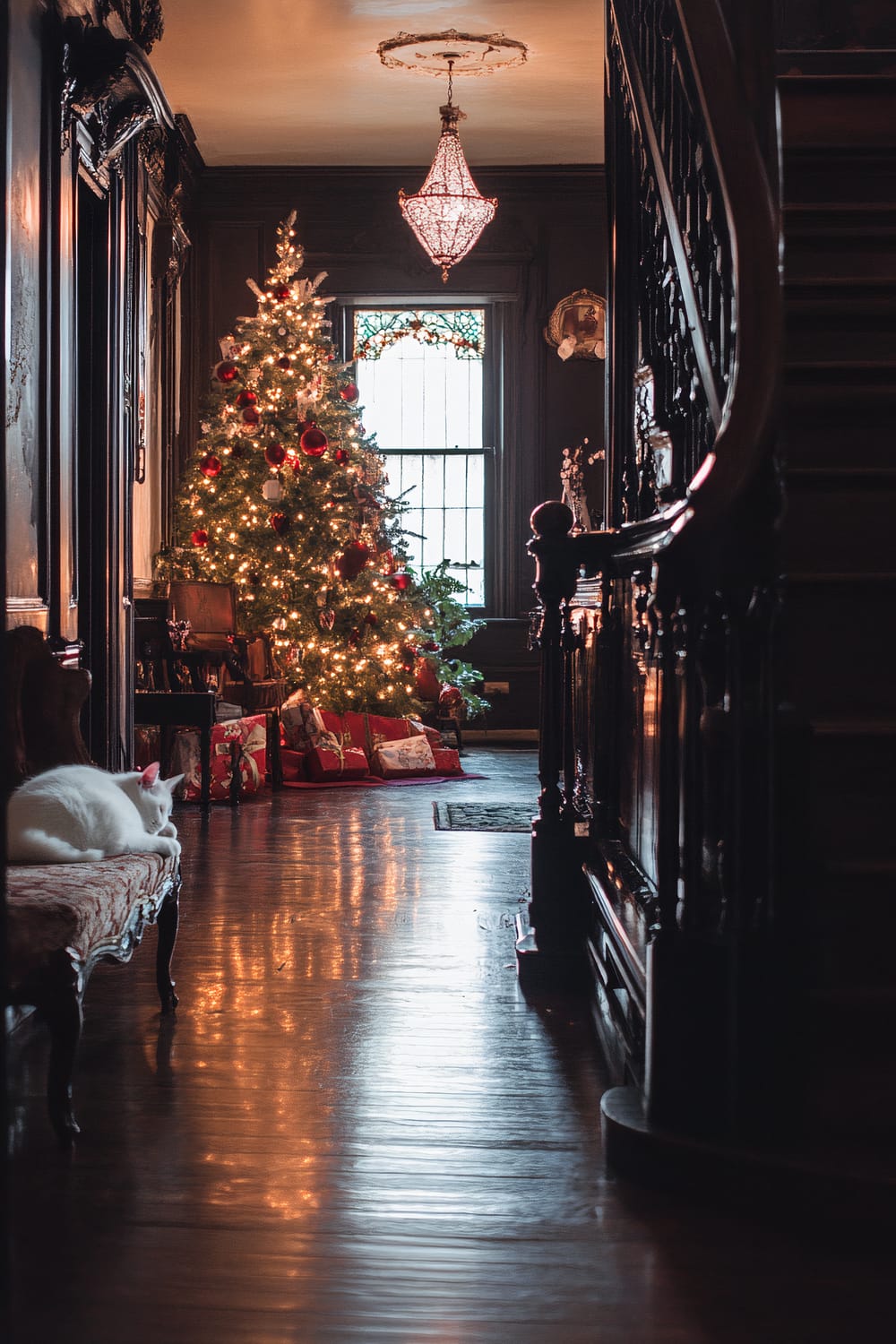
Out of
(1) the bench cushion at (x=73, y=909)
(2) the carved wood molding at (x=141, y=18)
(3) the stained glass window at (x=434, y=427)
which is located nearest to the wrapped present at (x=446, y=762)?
(3) the stained glass window at (x=434, y=427)

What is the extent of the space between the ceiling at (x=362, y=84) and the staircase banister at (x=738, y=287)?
6.31 m

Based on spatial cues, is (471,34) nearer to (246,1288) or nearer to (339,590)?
(339,590)

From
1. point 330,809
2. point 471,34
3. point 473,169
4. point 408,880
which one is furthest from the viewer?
point 473,169

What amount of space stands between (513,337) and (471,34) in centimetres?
289

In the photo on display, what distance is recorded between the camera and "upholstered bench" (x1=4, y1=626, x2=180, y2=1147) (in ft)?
7.77

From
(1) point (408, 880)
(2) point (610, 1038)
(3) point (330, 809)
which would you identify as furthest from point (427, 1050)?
(3) point (330, 809)

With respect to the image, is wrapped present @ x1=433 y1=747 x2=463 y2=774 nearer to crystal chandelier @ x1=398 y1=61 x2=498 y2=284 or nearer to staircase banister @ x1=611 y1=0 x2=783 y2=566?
crystal chandelier @ x1=398 y1=61 x2=498 y2=284

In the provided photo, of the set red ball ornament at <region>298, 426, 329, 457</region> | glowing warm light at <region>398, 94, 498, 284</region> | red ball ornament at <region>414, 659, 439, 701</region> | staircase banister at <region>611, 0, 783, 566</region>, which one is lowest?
red ball ornament at <region>414, 659, 439, 701</region>

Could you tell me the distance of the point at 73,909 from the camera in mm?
2492

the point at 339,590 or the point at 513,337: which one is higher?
the point at 513,337

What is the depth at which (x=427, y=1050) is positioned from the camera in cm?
292

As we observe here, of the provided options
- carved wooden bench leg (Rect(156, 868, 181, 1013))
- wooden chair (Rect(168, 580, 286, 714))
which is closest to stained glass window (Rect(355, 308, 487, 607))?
wooden chair (Rect(168, 580, 286, 714))

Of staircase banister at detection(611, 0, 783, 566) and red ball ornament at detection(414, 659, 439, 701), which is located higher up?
staircase banister at detection(611, 0, 783, 566)

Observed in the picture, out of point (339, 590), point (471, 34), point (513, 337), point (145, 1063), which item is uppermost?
point (471, 34)
